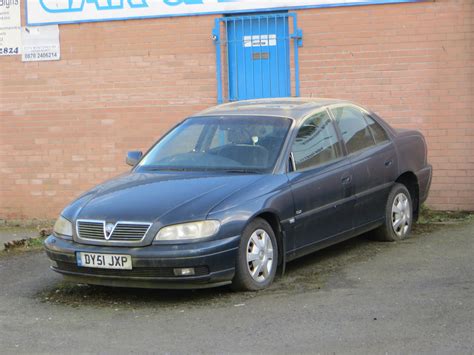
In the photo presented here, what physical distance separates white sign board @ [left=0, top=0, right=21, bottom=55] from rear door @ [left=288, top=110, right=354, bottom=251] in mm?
5671

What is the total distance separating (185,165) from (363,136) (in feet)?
6.28

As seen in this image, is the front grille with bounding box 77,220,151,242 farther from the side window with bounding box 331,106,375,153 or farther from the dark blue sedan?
the side window with bounding box 331,106,375,153

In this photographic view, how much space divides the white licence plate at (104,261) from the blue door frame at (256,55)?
16.2 ft

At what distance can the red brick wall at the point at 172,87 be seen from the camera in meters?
10.7

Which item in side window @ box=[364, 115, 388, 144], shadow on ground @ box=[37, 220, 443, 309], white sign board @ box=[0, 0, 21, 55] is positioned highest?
white sign board @ box=[0, 0, 21, 55]

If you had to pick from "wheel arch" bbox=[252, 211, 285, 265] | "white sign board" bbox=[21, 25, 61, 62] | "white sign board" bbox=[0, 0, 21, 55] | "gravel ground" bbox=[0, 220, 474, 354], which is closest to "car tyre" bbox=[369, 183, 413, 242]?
"gravel ground" bbox=[0, 220, 474, 354]

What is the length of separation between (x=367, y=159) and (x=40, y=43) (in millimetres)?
5695

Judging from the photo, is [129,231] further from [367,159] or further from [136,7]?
[136,7]

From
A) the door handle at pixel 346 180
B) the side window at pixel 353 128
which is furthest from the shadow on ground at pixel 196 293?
the side window at pixel 353 128

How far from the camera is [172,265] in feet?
21.5

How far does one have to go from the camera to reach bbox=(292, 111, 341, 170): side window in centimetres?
770

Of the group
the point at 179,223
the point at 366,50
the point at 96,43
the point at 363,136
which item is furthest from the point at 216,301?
the point at 96,43

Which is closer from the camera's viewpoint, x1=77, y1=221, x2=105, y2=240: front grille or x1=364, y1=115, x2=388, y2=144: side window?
x1=77, y1=221, x2=105, y2=240: front grille

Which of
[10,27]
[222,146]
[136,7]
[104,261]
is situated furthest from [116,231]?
[10,27]
